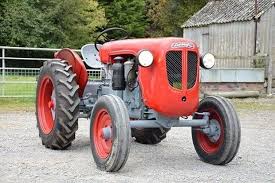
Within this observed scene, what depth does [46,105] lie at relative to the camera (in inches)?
360

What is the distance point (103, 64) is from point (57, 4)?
37.4 metres

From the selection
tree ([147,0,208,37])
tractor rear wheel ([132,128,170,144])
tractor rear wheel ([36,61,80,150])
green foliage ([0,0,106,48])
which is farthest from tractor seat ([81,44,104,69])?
tree ([147,0,208,37])

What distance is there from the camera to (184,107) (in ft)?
23.0

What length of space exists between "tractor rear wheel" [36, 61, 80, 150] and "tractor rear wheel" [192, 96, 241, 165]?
172 centimetres

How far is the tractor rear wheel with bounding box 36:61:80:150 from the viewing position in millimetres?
7914

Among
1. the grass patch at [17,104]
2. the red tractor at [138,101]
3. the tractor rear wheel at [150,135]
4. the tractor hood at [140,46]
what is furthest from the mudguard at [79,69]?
the grass patch at [17,104]

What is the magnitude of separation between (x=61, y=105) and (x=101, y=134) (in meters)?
1.08

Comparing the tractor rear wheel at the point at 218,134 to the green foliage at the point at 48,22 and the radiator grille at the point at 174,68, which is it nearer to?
the radiator grille at the point at 174,68

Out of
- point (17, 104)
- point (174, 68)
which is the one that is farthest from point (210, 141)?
point (17, 104)

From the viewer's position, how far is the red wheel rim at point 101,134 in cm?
702

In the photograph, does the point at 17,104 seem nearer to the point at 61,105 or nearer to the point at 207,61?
the point at 61,105

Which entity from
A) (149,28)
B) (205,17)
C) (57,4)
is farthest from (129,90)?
(149,28)

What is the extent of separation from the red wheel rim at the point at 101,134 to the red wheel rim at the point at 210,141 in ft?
4.88

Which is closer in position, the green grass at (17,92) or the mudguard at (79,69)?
the mudguard at (79,69)
